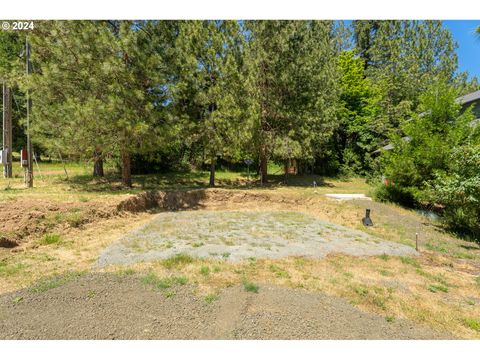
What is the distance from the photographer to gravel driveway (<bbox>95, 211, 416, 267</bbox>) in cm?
645

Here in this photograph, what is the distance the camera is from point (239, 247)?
23.2 feet

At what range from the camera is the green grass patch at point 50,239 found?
7005 millimetres

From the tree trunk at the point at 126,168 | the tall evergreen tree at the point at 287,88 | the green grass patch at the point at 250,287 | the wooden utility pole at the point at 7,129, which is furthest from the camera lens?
the tall evergreen tree at the point at 287,88

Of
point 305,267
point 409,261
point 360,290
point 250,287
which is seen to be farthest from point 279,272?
point 409,261

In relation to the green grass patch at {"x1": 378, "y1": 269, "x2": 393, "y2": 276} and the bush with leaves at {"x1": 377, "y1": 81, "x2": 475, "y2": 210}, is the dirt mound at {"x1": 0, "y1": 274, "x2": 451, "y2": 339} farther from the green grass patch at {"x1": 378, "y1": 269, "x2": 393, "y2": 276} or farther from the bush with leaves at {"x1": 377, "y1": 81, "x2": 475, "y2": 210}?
the bush with leaves at {"x1": 377, "y1": 81, "x2": 475, "y2": 210}

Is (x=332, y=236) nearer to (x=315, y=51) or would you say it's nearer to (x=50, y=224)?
(x=50, y=224)

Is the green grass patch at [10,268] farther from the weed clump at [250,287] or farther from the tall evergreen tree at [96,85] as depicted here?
the tall evergreen tree at [96,85]

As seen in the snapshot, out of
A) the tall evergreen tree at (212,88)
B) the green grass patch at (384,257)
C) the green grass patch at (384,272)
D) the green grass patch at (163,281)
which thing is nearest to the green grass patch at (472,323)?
the green grass patch at (384,272)

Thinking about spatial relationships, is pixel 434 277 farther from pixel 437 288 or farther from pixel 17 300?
pixel 17 300

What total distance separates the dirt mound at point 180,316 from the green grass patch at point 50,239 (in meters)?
3.19

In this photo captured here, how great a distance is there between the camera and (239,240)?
776 centimetres

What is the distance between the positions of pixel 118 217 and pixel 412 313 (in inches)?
372

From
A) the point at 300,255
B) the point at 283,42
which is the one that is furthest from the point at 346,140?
the point at 300,255

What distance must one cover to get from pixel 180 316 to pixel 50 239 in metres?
5.54
